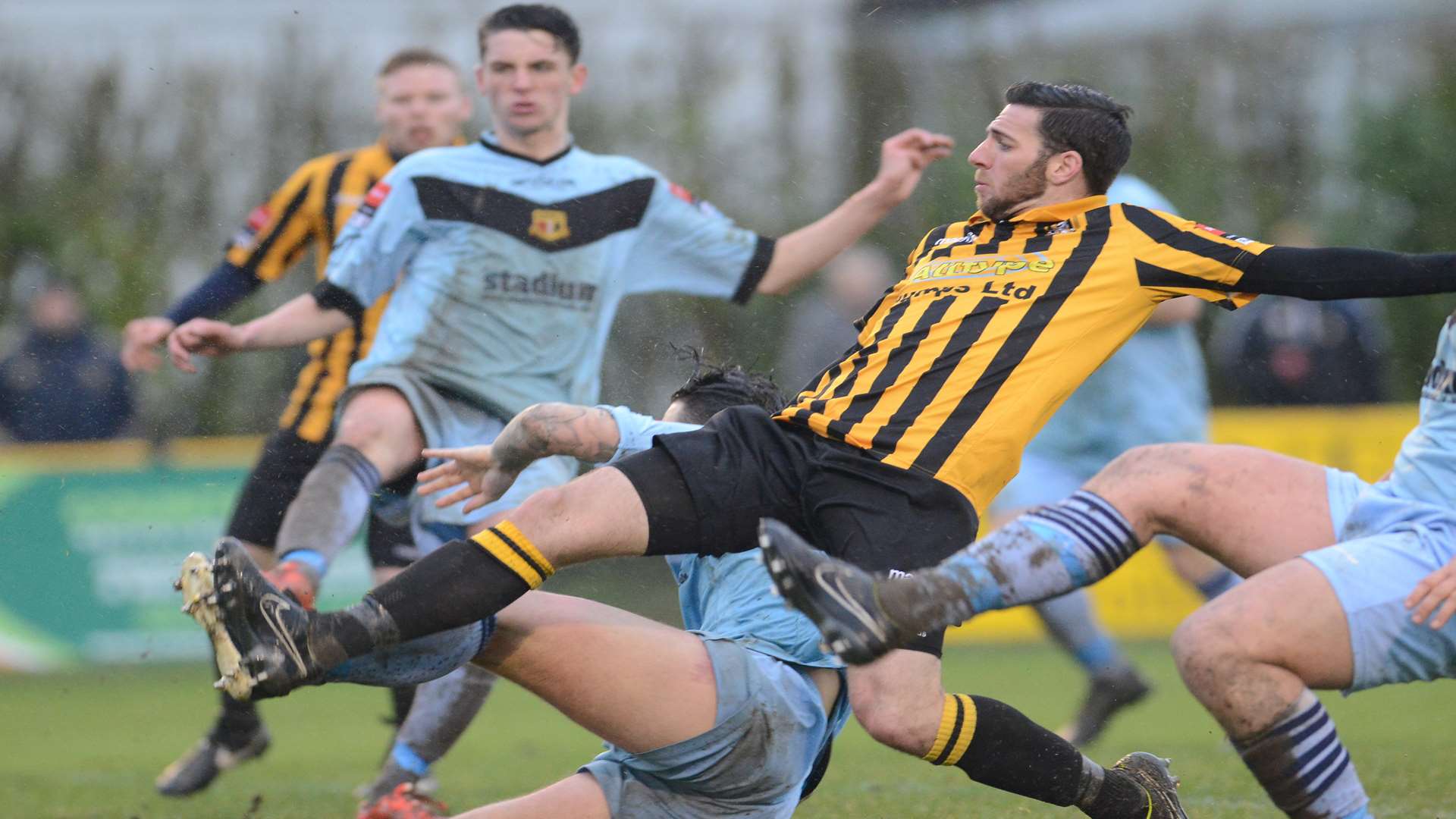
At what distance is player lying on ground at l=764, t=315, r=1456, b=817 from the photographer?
296cm

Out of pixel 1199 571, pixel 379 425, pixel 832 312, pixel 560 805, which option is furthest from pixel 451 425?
pixel 832 312

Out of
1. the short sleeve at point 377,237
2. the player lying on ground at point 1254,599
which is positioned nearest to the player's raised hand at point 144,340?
the short sleeve at point 377,237

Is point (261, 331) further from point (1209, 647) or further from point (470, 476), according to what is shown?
point (1209, 647)

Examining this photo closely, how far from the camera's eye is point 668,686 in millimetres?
3061

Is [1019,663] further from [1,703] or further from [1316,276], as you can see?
[1316,276]

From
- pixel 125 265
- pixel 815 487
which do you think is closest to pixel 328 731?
pixel 125 265

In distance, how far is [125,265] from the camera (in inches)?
367

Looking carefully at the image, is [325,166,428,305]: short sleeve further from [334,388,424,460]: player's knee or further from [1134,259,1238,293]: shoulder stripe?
[1134,259,1238,293]: shoulder stripe

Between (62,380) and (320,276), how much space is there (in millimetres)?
3531

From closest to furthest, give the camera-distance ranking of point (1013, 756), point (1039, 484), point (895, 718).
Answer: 1. point (895, 718)
2. point (1013, 756)
3. point (1039, 484)

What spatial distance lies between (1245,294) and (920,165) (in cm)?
143

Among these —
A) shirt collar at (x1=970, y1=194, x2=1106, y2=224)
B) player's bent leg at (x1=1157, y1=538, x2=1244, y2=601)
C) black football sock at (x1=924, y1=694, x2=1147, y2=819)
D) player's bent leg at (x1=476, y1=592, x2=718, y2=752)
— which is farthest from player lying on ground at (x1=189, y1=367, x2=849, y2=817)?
player's bent leg at (x1=1157, y1=538, x2=1244, y2=601)

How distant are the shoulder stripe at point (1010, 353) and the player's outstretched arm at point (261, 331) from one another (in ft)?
6.96

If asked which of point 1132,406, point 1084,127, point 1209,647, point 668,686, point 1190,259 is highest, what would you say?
point 1084,127
